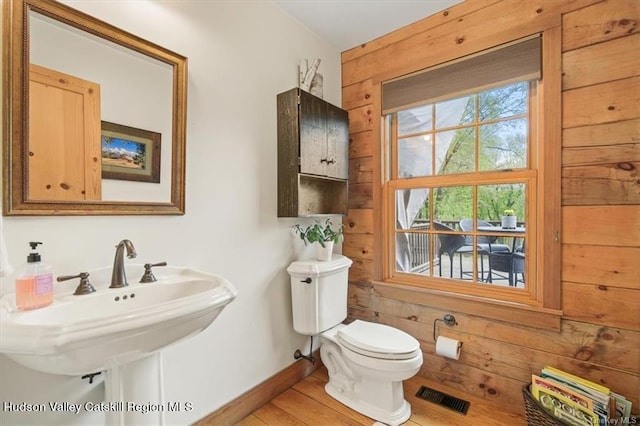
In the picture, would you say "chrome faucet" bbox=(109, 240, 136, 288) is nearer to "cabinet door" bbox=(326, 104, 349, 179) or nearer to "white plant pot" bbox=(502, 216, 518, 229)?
"cabinet door" bbox=(326, 104, 349, 179)

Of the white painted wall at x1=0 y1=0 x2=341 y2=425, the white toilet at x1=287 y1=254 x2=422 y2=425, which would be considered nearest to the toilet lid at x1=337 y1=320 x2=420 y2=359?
the white toilet at x1=287 y1=254 x2=422 y2=425

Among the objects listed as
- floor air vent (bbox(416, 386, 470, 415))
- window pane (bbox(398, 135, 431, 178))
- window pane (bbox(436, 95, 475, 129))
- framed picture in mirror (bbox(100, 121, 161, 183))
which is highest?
window pane (bbox(436, 95, 475, 129))

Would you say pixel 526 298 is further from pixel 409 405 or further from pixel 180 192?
pixel 180 192

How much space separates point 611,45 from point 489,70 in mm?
514

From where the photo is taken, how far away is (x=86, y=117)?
1.09 m

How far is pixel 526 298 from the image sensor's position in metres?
1.66

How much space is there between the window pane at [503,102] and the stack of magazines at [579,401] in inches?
56.2

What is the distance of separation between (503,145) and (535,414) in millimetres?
1431

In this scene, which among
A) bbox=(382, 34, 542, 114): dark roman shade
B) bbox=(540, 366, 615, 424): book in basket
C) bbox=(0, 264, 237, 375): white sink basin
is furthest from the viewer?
bbox=(382, 34, 542, 114): dark roman shade

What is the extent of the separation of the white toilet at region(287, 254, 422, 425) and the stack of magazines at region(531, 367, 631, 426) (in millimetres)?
593

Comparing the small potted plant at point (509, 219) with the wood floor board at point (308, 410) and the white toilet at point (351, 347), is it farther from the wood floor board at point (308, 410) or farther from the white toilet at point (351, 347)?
the wood floor board at point (308, 410)

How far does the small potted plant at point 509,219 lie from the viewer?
1.73m

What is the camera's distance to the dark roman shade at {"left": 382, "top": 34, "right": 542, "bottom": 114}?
1601 millimetres

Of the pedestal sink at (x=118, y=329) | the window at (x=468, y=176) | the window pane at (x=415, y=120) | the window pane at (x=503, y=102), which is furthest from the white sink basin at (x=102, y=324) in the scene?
the window pane at (x=503, y=102)
